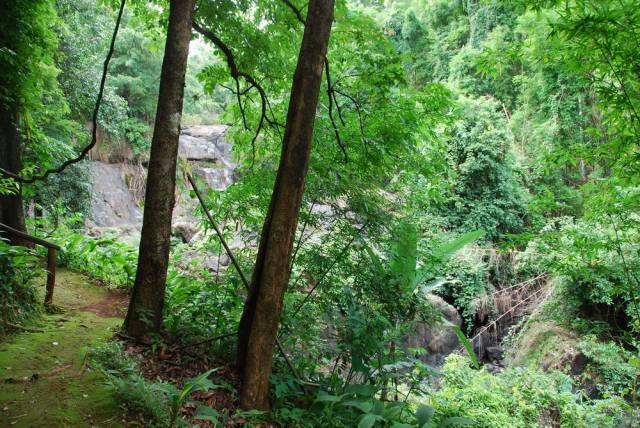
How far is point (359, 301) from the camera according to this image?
13.0 feet

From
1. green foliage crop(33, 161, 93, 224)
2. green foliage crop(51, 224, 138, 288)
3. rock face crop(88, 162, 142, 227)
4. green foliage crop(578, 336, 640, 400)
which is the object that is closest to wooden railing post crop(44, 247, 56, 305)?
green foliage crop(51, 224, 138, 288)

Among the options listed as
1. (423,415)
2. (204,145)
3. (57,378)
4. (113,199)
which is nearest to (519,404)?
(423,415)

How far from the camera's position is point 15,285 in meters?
4.12

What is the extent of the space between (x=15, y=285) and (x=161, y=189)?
193 centimetres

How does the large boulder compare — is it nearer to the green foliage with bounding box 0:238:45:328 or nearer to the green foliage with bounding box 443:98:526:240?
the green foliage with bounding box 443:98:526:240

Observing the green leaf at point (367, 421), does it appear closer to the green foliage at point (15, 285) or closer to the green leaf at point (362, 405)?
the green leaf at point (362, 405)

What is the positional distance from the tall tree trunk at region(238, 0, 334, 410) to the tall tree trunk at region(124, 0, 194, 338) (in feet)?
3.82

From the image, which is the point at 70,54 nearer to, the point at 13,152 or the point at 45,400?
the point at 13,152

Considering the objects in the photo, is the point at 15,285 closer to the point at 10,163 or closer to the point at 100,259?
the point at 100,259

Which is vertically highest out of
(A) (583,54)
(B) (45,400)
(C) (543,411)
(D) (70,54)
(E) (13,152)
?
(D) (70,54)

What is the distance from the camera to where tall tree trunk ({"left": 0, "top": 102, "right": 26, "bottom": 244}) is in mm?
6004

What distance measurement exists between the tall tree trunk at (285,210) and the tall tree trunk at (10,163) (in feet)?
16.2

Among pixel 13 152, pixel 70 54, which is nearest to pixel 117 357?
pixel 13 152

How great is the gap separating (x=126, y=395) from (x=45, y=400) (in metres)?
0.57
